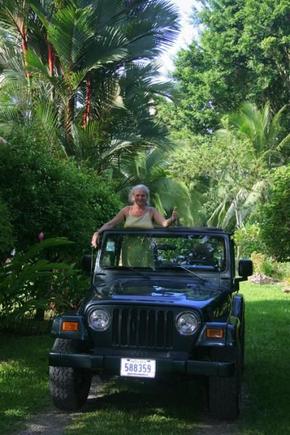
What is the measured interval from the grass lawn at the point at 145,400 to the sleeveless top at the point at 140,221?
5.71ft

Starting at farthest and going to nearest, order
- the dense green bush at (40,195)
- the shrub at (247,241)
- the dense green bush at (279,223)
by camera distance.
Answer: the shrub at (247,241) < the dense green bush at (40,195) < the dense green bush at (279,223)

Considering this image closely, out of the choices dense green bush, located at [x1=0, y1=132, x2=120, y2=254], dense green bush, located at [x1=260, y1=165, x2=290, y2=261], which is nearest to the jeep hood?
dense green bush, located at [x1=260, y1=165, x2=290, y2=261]

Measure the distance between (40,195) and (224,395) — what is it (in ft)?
16.5

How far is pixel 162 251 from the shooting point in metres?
6.56

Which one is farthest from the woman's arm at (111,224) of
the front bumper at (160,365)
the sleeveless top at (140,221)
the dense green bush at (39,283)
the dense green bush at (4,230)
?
the front bumper at (160,365)

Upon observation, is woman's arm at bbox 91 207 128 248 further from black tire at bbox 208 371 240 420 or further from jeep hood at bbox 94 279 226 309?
black tire at bbox 208 371 240 420

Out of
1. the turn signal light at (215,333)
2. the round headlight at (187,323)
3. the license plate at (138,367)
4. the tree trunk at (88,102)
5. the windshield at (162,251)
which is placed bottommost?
the license plate at (138,367)

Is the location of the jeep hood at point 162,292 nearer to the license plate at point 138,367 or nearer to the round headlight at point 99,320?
the round headlight at point 99,320

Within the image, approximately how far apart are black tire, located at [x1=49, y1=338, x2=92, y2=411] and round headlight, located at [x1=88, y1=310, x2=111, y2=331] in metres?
0.24

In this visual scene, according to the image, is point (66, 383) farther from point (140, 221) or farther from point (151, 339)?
point (140, 221)

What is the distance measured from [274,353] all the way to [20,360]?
338 centimetres

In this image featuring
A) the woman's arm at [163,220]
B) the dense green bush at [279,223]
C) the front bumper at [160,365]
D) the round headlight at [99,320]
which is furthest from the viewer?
the dense green bush at [279,223]

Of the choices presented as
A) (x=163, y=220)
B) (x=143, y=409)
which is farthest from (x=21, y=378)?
(x=163, y=220)

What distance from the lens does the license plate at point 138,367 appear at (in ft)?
16.6
